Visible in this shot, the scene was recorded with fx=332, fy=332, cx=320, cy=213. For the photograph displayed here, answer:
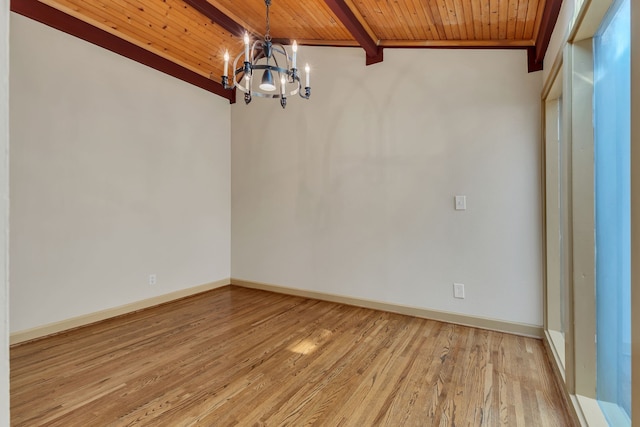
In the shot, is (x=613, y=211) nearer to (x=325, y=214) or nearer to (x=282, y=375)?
(x=282, y=375)

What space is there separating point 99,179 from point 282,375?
2.63m

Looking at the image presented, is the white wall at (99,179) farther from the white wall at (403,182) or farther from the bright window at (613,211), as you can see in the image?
the bright window at (613,211)

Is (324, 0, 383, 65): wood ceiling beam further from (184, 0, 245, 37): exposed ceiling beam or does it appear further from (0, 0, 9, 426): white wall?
(0, 0, 9, 426): white wall

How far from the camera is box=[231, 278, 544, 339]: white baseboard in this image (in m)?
2.97

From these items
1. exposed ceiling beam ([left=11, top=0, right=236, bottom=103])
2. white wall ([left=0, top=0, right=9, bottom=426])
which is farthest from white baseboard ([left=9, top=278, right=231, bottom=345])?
white wall ([left=0, top=0, right=9, bottom=426])

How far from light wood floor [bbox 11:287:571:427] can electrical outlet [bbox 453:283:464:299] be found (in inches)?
12.7

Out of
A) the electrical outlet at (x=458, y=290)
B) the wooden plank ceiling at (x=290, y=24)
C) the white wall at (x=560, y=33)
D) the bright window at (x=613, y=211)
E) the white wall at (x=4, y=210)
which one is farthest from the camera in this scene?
the electrical outlet at (x=458, y=290)

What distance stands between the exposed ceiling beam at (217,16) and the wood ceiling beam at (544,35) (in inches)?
117

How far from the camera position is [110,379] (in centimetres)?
222

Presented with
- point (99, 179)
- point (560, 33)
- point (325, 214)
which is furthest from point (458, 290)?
point (99, 179)

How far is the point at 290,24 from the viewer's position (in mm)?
3711

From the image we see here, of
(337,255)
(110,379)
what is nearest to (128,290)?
(110,379)

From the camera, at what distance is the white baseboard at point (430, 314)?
297cm

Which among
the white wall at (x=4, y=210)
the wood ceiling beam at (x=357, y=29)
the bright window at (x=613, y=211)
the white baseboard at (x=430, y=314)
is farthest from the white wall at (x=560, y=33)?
the white wall at (x=4, y=210)
